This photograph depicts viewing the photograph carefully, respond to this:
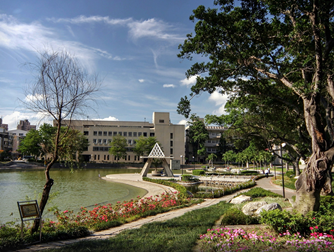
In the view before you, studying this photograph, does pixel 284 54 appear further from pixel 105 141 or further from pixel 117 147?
pixel 105 141

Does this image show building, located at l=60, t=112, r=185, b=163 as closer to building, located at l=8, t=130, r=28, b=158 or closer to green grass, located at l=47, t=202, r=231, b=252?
building, located at l=8, t=130, r=28, b=158

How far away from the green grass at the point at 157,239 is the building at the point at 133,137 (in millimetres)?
73695

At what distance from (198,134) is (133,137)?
2248 cm

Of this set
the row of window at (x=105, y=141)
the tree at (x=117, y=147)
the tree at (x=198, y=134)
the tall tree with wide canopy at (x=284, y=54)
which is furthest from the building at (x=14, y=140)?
the tall tree with wide canopy at (x=284, y=54)

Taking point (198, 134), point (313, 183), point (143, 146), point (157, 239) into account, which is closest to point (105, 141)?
point (143, 146)

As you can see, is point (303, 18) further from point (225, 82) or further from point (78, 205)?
point (78, 205)

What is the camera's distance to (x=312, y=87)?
980 centimetres

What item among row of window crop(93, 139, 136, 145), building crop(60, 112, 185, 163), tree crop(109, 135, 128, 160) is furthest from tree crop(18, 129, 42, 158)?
tree crop(109, 135, 128, 160)

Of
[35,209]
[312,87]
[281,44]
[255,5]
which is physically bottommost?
[35,209]

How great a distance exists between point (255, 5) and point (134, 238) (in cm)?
1127

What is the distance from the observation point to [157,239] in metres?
7.46

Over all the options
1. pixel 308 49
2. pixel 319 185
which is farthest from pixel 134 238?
pixel 308 49

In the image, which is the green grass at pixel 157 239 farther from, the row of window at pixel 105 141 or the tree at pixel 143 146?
the row of window at pixel 105 141

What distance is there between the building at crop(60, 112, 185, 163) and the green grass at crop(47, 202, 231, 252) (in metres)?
73.7
